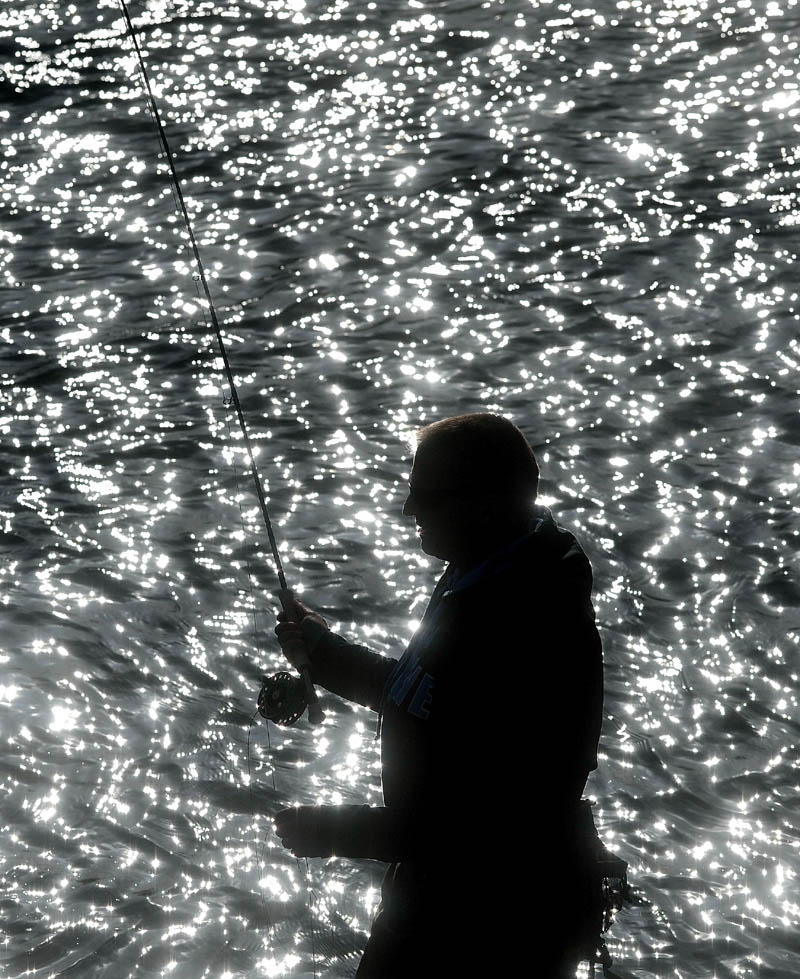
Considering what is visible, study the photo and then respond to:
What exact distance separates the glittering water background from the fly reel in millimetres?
1236

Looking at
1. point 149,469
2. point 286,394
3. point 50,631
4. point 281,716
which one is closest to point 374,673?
point 281,716

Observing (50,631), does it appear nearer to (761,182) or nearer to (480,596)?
(480,596)

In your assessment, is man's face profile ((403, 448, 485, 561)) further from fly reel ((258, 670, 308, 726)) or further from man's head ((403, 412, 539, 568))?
fly reel ((258, 670, 308, 726))

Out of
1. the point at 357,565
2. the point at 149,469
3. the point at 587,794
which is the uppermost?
the point at 149,469

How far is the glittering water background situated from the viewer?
653 centimetres

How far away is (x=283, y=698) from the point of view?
461cm

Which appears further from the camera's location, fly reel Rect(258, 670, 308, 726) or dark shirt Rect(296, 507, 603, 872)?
fly reel Rect(258, 670, 308, 726)

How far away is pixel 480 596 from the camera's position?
3518mm

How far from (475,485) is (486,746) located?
0.66 m

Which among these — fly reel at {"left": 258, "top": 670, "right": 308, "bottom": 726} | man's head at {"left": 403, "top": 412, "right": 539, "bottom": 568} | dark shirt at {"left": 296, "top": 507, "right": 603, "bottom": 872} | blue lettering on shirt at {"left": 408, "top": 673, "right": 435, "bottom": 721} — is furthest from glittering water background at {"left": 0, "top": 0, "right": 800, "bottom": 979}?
fly reel at {"left": 258, "top": 670, "right": 308, "bottom": 726}

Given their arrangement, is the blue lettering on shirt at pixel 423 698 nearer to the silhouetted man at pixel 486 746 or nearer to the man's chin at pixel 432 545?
the silhouetted man at pixel 486 746

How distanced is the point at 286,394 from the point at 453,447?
737 cm

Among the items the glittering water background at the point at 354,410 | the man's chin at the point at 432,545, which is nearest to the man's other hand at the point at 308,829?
the glittering water background at the point at 354,410

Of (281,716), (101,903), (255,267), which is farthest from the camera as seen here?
(255,267)
